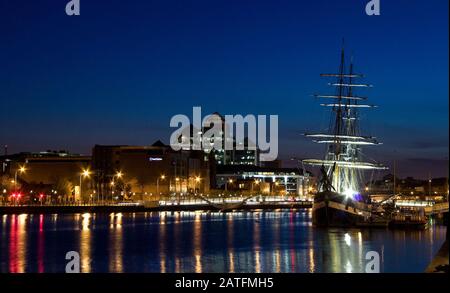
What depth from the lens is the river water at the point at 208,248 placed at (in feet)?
130

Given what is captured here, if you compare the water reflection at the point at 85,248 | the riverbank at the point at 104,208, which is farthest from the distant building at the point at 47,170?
the water reflection at the point at 85,248

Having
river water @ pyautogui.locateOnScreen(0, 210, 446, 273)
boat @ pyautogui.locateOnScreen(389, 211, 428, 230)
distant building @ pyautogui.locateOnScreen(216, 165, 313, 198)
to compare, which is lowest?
river water @ pyautogui.locateOnScreen(0, 210, 446, 273)

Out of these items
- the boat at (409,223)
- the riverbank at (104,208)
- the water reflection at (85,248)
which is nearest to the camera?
the water reflection at (85,248)

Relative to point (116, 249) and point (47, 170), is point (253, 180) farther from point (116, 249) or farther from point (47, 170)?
point (116, 249)

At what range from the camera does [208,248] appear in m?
49.5

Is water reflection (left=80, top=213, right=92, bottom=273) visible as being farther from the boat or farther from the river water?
the boat

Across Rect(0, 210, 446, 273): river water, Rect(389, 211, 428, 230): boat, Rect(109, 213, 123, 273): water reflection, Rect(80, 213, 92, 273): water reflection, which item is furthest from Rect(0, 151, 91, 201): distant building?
Rect(389, 211, 428, 230): boat

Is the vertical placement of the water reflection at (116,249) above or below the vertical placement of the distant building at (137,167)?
below

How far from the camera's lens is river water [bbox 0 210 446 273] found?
3953 cm

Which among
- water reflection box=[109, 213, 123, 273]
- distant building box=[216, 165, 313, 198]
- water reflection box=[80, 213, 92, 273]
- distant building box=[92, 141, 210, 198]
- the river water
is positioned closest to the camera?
water reflection box=[109, 213, 123, 273]

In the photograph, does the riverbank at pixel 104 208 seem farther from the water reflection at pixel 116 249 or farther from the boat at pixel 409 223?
the boat at pixel 409 223

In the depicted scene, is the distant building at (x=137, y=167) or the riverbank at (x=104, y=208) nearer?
the riverbank at (x=104, y=208)

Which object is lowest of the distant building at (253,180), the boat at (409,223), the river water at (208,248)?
the river water at (208,248)

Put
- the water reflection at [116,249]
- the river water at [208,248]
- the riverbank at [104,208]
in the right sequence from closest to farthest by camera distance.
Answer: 1. the water reflection at [116,249]
2. the river water at [208,248]
3. the riverbank at [104,208]
